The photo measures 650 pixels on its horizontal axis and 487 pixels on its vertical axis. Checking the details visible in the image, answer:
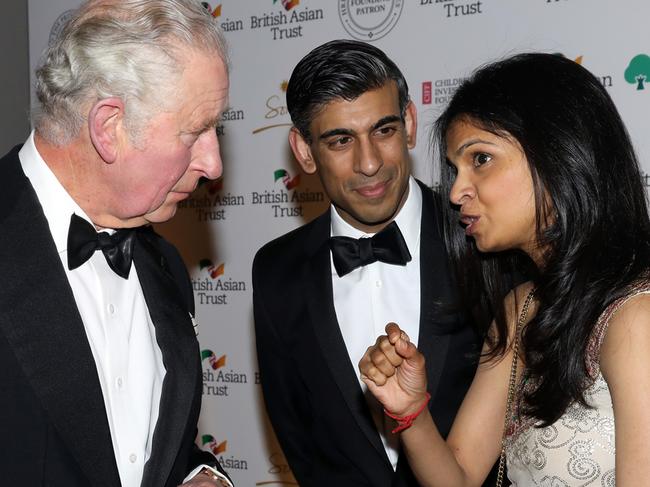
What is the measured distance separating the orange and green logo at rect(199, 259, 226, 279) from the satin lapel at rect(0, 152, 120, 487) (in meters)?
2.38

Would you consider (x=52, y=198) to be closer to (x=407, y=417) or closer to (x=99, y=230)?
(x=99, y=230)

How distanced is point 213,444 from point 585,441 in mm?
2700

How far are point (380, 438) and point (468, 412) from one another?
468mm

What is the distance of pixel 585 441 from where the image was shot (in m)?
1.77

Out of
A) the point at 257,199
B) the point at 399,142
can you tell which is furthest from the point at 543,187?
the point at 257,199

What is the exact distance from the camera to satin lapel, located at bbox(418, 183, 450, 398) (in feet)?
8.02

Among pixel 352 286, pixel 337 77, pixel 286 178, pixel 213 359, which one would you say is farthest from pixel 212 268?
pixel 337 77

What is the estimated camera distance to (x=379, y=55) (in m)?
2.68

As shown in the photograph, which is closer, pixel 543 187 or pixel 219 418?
pixel 543 187

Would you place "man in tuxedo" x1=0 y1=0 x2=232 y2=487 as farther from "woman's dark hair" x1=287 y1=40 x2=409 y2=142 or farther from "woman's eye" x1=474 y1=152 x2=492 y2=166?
"woman's dark hair" x1=287 y1=40 x2=409 y2=142

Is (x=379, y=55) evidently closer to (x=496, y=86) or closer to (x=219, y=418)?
(x=496, y=86)

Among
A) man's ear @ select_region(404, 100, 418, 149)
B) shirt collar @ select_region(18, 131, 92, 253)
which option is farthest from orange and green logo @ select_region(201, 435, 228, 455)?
shirt collar @ select_region(18, 131, 92, 253)

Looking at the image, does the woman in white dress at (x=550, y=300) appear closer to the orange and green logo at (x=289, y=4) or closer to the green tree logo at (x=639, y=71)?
the green tree logo at (x=639, y=71)

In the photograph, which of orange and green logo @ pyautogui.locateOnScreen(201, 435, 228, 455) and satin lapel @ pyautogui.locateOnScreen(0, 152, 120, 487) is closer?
satin lapel @ pyautogui.locateOnScreen(0, 152, 120, 487)
